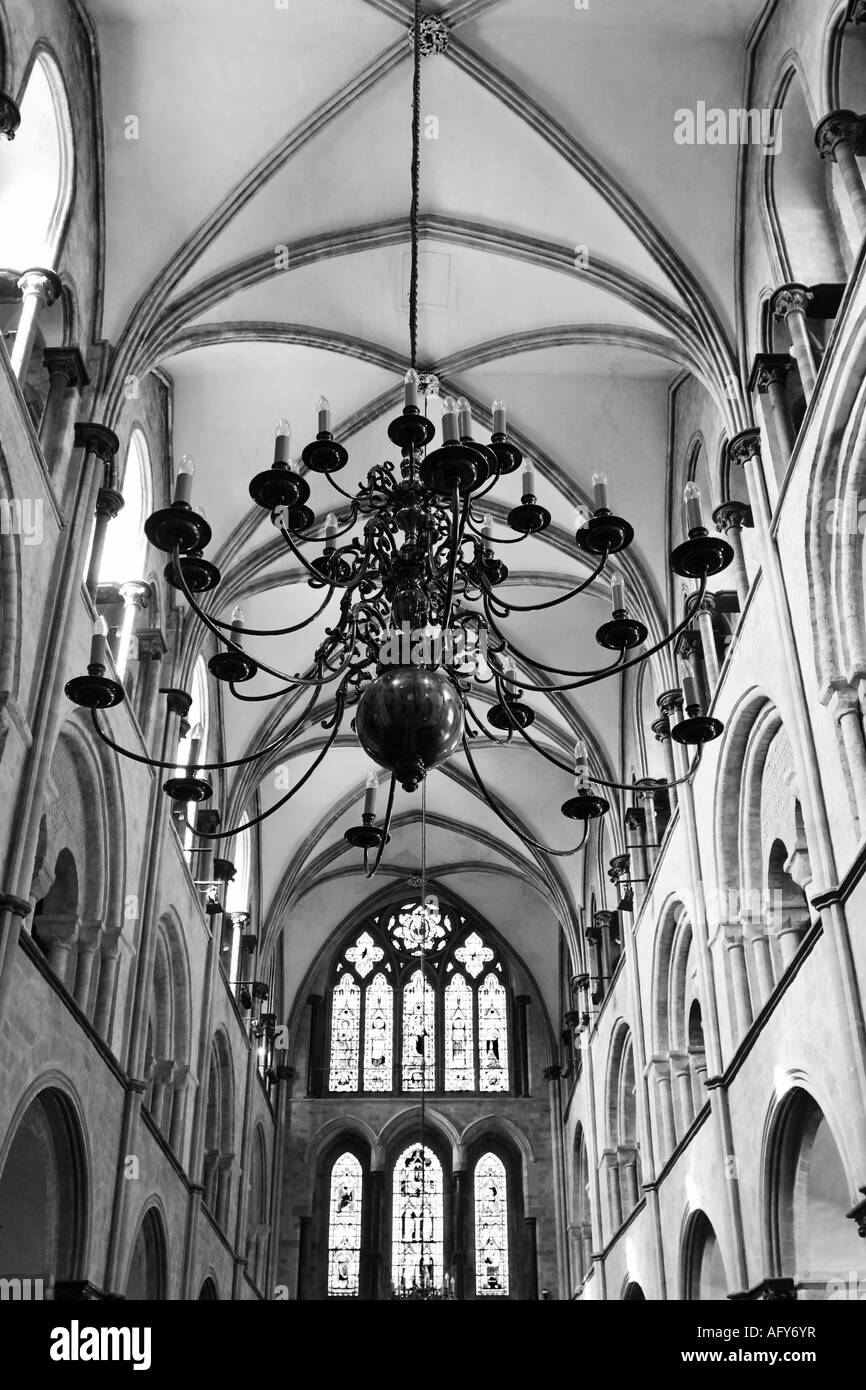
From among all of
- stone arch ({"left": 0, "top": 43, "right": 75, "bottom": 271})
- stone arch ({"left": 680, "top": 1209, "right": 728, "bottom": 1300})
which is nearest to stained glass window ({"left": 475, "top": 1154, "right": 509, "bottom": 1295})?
stone arch ({"left": 680, "top": 1209, "right": 728, "bottom": 1300})

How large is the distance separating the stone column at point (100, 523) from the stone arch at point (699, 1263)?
8.70 metres

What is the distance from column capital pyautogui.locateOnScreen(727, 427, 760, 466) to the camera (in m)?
12.3

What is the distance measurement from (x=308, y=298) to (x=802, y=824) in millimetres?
7691

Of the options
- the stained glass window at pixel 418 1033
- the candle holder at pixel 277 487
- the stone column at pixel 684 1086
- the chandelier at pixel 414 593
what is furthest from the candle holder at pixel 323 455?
the stained glass window at pixel 418 1033

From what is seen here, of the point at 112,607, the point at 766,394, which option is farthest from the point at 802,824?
the point at 112,607

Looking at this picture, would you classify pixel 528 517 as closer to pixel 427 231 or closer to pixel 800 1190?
pixel 800 1190

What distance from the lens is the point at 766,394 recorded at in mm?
12203

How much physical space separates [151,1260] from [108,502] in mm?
8324

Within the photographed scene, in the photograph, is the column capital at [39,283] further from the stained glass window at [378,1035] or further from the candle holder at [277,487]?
the stained glass window at [378,1035]

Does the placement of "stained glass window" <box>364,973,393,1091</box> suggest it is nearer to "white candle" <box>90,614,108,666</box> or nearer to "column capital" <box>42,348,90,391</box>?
"column capital" <box>42,348,90,391</box>

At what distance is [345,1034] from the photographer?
26172 mm

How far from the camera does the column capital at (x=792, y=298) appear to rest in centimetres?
1159

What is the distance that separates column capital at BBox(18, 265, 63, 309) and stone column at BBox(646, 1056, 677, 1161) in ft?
35.5
